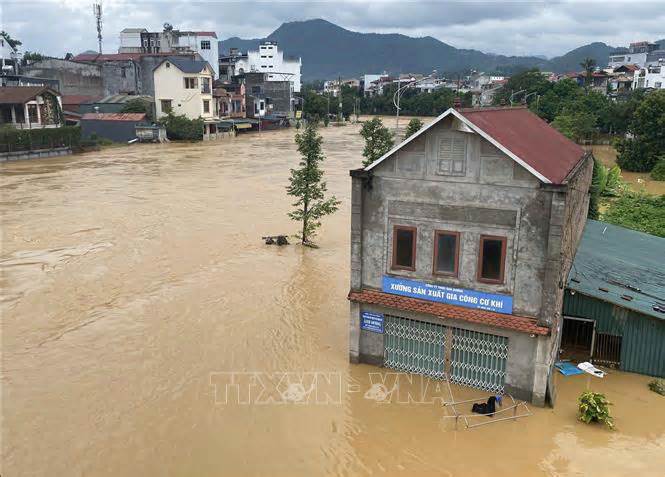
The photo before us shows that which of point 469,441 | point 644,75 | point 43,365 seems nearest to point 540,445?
point 469,441

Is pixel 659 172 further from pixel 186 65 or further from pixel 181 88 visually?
pixel 186 65

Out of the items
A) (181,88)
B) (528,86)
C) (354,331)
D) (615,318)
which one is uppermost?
(528,86)

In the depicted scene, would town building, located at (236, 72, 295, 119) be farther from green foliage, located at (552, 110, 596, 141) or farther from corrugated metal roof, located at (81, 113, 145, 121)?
green foliage, located at (552, 110, 596, 141)

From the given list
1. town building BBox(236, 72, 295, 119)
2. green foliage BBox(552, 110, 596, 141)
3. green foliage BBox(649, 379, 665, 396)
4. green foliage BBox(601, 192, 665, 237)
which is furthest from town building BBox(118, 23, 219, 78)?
green foliage BBox(649, 379, 665, 396)

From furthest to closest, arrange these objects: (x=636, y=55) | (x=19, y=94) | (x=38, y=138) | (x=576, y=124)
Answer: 1. (x=636, y=55)
2. (x=576, y=124)
3. (x=19, y=94)
4. (x=38, y=138)

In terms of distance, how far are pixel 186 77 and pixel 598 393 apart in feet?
233

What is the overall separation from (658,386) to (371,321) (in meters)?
6.98

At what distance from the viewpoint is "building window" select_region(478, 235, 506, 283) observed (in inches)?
520

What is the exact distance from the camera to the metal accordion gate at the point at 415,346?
563 inches

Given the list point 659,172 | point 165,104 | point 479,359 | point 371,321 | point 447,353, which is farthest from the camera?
point 165,104

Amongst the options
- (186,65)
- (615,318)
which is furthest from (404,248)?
(186,65)

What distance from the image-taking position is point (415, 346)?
47.8 feet

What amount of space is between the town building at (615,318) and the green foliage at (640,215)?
1145 cm

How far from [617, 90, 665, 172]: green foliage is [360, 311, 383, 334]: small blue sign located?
46.3 m
